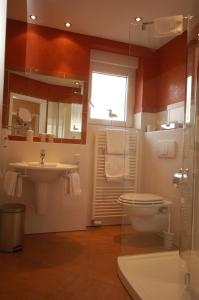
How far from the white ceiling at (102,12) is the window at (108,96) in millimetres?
584

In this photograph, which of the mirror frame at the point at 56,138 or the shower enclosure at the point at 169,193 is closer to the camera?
the shower enclosure at the point at 169,193

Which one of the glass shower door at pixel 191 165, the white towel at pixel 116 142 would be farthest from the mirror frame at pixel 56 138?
the glass shower door at pixel 191 165

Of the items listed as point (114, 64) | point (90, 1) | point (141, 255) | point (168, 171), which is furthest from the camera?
point (114, 64)

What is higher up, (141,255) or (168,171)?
(168,171)

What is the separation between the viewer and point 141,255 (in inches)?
85.7

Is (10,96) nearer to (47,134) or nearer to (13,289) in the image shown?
(47,134)

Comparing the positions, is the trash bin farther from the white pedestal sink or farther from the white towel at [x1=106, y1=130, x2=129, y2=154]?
the white towel at [x1=106, y1=130, x2=129, y2=154]

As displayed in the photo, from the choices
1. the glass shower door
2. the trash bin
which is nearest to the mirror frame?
the trash bin

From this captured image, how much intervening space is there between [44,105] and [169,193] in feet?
5.65

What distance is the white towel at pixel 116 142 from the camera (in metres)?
3.07

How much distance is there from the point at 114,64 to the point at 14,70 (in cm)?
131

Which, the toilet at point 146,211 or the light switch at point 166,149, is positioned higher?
the light switch at point 166,149

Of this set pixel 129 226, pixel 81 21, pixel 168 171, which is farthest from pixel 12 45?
pixel 129 226

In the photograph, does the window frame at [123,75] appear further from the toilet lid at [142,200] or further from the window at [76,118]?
the toilet lid at [142,200]
